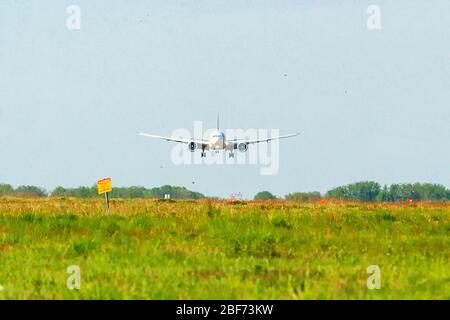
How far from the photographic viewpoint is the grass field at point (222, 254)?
15.3m

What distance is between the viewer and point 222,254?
20.7m

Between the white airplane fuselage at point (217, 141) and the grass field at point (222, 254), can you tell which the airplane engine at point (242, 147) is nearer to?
the white airplane fuselage at point (217, 141)

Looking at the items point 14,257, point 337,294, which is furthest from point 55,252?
point 337,294

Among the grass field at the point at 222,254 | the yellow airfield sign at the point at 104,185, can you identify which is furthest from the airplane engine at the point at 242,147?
the grass field at the point at 222,254

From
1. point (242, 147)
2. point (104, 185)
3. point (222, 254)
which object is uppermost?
point (242, 147)

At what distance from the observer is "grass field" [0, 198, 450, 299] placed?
50.1 ft

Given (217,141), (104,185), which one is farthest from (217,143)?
(104,185)

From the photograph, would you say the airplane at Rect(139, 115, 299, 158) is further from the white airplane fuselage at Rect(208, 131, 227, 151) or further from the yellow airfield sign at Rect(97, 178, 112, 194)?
the yellow airfield sign at Rect(97, 178, 112, 194)

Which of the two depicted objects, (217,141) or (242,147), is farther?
(217,141)

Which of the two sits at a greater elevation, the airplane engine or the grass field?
the airplane engine

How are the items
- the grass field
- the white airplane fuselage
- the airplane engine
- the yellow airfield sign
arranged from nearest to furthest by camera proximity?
the grass field
the yellow airfield sign
the airplane engine
the white airplane fuselage

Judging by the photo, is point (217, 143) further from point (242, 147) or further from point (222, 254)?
point (222, 254)

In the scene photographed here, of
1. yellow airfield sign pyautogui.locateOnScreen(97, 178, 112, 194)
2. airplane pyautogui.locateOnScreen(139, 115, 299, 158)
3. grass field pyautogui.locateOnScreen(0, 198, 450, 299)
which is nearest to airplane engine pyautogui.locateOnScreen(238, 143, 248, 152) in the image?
airplane pyautogui.locateOnScreen(139, 115, 299, 158)
